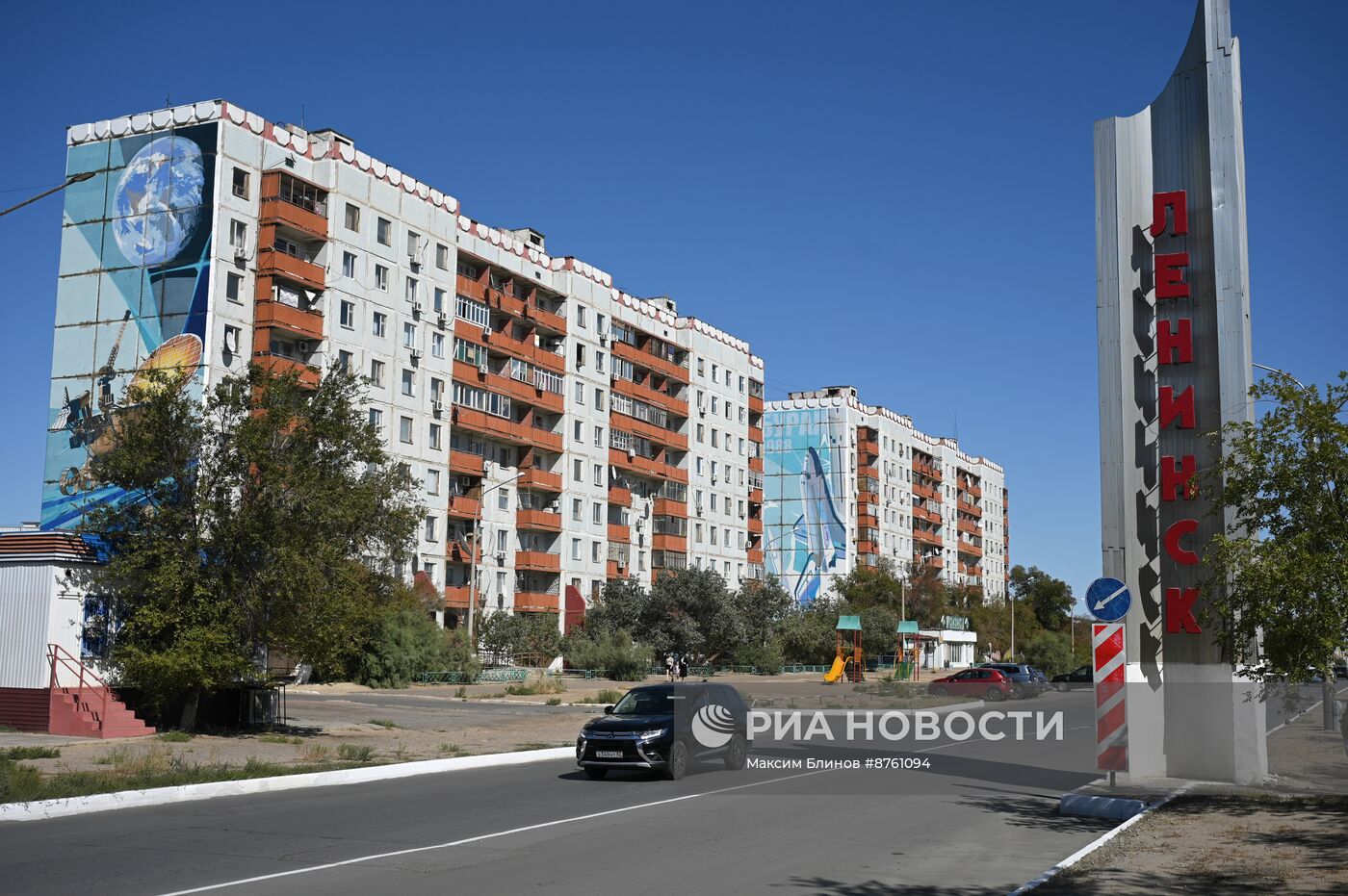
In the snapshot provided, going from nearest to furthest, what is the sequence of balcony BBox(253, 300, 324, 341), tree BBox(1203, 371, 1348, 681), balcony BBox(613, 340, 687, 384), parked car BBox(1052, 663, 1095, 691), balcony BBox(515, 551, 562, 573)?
1. tree BBox(1203, 371, 1348, 681)
2. balcony BBox(253, 300, 324, 341)
3. parked car BBox(1052, 663, 1095, 691)
4. balcony BBox(515, 551, 562, 573)
5. balcony BBox(613, 340, 687, 384)

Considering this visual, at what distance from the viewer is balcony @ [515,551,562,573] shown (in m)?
73.0

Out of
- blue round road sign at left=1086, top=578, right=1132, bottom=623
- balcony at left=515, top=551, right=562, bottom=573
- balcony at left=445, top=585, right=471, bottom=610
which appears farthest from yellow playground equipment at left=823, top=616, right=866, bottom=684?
blue round road sign at left=1086, top=578, right=1132, bottom=623

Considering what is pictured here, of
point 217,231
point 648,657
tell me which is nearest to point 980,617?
point 648,657

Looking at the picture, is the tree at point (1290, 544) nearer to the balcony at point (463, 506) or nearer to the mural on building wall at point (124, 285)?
the mural on building wall at point (124, 285)

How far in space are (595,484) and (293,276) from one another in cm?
2984

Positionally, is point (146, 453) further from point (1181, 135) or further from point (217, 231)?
point (217, 231)

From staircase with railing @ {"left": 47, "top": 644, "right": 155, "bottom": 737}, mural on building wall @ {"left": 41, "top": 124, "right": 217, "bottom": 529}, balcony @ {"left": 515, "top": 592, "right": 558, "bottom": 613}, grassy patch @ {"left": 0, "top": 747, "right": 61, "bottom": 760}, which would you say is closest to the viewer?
grassy patch @ {"left": 0, "top": 747, "right": 61, "bottom": 760}

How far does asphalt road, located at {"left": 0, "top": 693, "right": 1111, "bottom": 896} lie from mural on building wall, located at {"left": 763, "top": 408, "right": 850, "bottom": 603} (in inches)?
4012

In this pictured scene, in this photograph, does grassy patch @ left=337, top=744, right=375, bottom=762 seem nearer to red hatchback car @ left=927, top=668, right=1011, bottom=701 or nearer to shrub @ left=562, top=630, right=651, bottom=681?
red hatchback car @ left=927, top=668, right=1011, bottom=701

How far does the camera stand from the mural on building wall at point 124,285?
53.7 metres

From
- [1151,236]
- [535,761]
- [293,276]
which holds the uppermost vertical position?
[293,276]

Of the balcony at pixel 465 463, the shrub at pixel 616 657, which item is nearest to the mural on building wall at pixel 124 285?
the balcony at pixel 465 463

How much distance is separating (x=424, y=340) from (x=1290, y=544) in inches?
2230

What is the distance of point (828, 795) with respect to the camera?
56.3 ft
